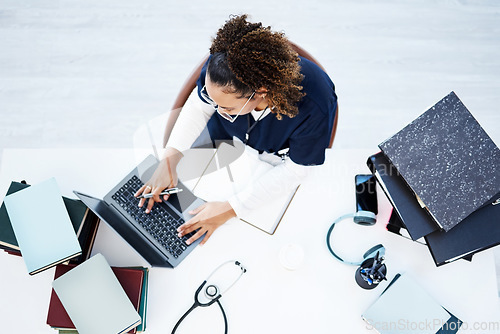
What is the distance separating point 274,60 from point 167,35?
5.18 ft

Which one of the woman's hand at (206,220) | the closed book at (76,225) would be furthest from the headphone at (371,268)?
the closed book at (76,225)

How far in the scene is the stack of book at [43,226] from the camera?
119cm

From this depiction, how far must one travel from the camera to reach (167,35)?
2490mm

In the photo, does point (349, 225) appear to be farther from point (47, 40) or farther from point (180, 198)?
point (47, 40)

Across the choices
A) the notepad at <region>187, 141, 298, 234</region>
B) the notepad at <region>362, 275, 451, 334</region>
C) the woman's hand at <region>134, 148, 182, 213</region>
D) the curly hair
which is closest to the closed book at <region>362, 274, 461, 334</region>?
the notepad at <region>362, 275, 451, 334</region>

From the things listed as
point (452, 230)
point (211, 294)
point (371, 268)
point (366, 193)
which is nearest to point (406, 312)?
point (371, 268)

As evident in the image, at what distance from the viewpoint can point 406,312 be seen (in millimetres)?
1214

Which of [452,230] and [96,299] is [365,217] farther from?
[96,299]

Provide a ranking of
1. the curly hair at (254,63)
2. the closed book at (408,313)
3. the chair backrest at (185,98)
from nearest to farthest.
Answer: the curly hair at (254,63) → the closed book at (408,313) → the chair backrest at (185,98)

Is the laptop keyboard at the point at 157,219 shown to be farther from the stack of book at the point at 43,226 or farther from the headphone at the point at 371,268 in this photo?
the headphone at the point at 371,268

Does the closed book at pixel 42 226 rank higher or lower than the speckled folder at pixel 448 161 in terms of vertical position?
higher

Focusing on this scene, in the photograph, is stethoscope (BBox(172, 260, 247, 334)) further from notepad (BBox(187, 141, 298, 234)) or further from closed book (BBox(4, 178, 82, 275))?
closed book (BBox(4, 178, 82, 275))

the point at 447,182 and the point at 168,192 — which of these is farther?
the point at 168,192

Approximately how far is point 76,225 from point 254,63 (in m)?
0.72
